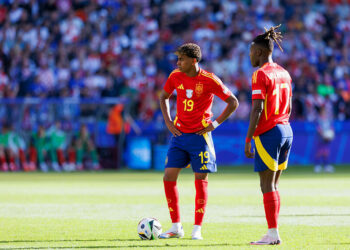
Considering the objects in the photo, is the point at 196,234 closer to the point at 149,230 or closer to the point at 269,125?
the point at 149,230

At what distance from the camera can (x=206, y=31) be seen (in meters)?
29.3

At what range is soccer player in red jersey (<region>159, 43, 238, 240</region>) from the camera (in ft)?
29.5

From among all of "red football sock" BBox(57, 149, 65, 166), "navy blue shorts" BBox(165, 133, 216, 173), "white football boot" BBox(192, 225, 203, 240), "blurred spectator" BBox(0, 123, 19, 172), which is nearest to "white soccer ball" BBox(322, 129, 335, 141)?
"red football sock" BBox(57, 149, 65, 166)

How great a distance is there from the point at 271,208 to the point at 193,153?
1352 millimetres

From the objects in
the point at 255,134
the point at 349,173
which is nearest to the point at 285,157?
the point at 255,134

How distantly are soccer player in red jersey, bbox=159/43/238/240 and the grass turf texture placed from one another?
1.70 ft

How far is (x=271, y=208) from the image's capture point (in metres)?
8.17

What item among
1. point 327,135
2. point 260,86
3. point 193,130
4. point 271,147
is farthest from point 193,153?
point 327,135

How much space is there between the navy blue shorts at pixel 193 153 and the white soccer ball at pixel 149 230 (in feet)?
2.52

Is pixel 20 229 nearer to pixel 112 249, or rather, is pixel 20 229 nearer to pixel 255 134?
pixel 112 249

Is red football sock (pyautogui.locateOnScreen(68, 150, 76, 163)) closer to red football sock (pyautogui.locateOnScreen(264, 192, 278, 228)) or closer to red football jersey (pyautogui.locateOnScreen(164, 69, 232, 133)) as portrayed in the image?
red football jersey (pyautogui.locateOnScreen(164, 69, 232, 133))

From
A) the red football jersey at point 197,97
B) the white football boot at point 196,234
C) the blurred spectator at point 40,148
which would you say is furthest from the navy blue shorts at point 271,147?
the blurred spectator at point 40,148

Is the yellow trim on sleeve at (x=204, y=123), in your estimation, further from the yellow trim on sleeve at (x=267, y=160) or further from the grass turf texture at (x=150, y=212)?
the grass turf texture at (x=150, y=212)

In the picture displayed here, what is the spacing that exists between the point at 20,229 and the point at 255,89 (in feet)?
12.5
